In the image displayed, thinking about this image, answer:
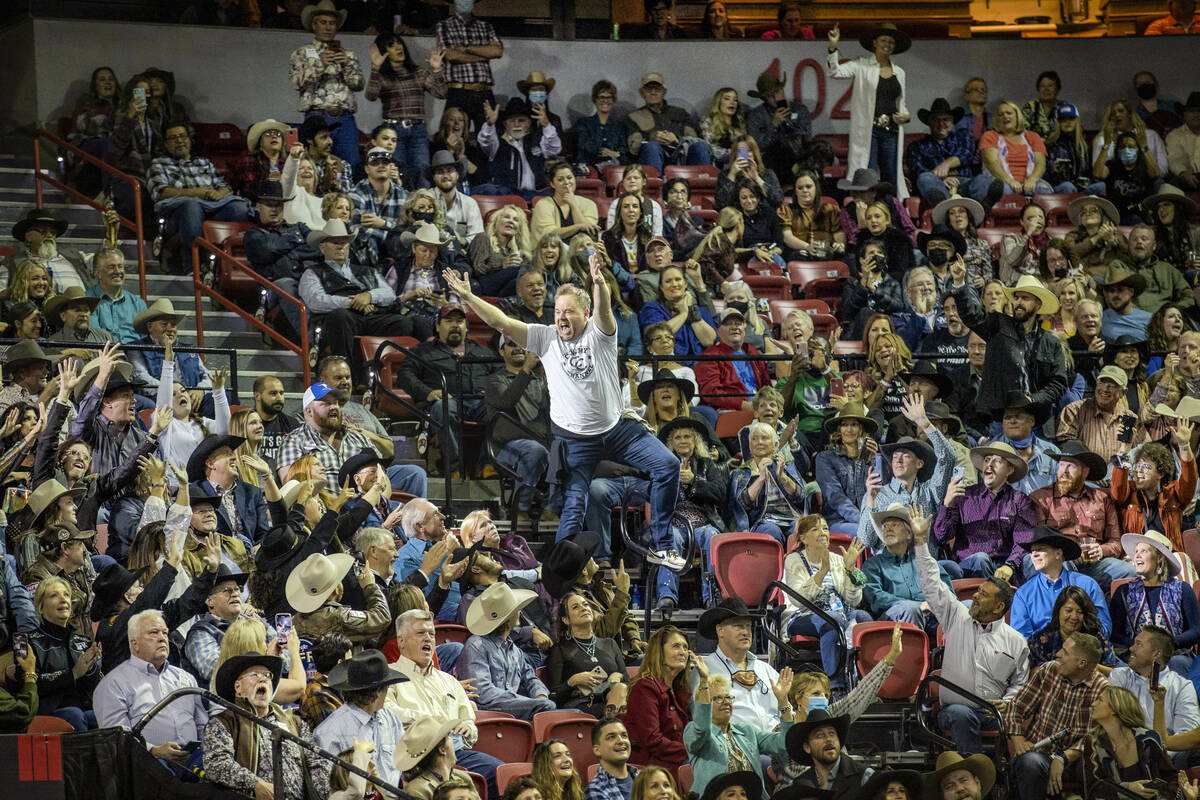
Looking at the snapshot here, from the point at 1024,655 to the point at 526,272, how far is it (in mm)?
4455

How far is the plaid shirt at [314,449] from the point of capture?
11094 mm

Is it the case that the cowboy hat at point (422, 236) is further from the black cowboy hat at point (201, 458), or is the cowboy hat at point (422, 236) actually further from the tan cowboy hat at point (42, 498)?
the tan cowboy hat at point (42, 498)

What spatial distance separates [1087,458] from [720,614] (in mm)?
3245

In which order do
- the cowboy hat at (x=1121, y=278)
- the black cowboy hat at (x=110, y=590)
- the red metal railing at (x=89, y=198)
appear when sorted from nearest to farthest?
1. the black cowboy hat at (x=110, y=590)
2. the red metal railing at (x=89, y=198)
3. the cowboy hat at (x=1121, y=278)

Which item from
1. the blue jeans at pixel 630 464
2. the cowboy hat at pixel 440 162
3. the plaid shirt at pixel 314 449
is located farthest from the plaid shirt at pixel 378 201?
the blue jeans at pixel 630 464

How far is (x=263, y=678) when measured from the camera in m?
8.34

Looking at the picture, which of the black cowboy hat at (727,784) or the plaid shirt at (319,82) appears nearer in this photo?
the black cowboy hat at (727,784)

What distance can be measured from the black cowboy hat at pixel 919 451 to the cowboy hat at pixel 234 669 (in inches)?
186

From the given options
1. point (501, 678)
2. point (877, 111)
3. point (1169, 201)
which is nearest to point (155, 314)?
point (501, 678)

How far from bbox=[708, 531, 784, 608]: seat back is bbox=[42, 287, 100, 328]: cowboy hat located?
4.18 meters

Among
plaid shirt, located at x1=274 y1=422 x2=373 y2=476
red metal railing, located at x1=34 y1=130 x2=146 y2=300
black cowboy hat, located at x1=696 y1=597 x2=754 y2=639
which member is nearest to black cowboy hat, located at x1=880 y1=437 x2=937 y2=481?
black cowboy hat, located at x1=696 y1=597 x2=754 y2=639

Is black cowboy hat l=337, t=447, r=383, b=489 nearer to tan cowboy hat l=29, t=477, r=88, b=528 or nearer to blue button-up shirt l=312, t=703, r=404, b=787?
tan cowboy hat l=29, t=477, r=88, b=528

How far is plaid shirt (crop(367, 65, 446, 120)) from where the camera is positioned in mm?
15758

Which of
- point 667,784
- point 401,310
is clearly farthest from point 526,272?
point 667,784
